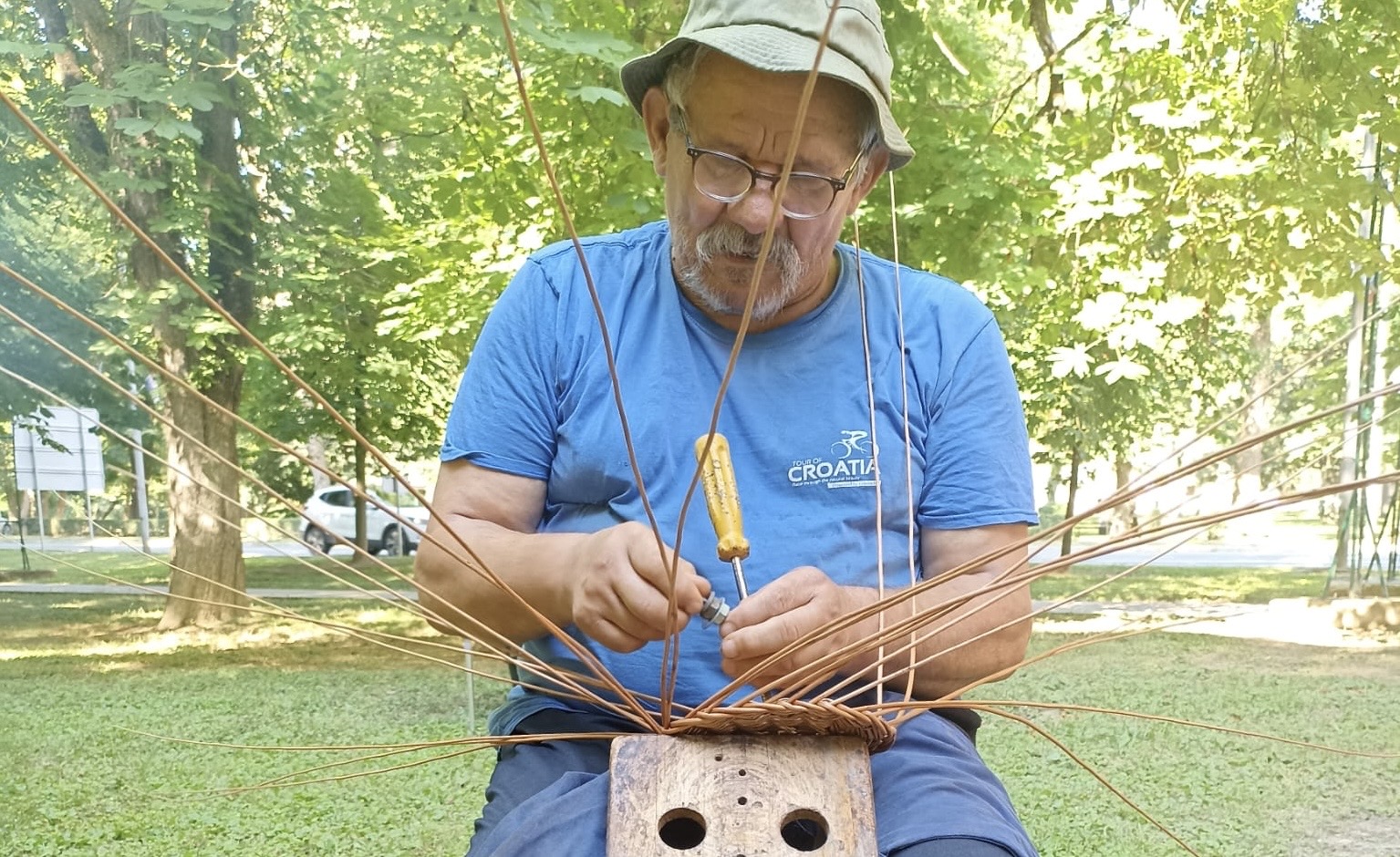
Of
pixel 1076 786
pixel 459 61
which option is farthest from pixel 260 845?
pixel 459 61

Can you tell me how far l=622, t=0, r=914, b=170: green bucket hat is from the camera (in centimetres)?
122

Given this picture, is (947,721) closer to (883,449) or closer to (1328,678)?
(883,449)

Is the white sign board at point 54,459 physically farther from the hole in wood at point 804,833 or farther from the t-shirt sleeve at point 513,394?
the hole in wood at point 804,833

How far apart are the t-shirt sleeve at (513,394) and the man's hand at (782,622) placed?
398 millimetres

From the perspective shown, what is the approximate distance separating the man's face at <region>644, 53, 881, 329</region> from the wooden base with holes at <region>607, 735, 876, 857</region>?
20.7 inches

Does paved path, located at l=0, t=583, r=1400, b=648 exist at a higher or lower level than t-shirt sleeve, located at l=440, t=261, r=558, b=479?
lower

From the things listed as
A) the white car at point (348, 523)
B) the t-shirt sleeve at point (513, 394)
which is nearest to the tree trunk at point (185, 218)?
the t-shirt sleeve at point (513, 394)

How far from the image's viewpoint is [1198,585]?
10.8 meters

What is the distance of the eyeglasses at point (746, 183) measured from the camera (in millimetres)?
1280

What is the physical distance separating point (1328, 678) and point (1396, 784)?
1.98 meters

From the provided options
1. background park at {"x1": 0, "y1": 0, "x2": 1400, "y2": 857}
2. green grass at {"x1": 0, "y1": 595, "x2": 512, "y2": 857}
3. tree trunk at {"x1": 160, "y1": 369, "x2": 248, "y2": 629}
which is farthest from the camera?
tree trunk at {"x1": 160, "y1": 369, "x2": 248, "y2": 629}

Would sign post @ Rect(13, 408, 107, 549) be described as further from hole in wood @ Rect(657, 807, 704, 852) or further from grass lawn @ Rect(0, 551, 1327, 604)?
hole in wood @ Rect(657, 807, 704, 852)

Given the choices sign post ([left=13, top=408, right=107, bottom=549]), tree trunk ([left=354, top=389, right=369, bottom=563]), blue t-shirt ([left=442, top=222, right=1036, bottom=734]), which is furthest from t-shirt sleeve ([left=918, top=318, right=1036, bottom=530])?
tree trunk ([left=354, top=389, right=369, bottom=563])

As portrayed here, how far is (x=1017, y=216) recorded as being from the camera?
4.85 meters
